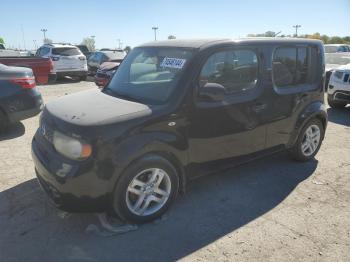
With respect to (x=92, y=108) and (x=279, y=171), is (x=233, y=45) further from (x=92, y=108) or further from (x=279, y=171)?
(x=279, y=171)

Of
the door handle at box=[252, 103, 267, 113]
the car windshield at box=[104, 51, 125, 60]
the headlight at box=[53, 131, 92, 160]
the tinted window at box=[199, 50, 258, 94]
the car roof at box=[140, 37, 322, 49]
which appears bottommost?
the car windshield at box=[104, 51, 125, 60]

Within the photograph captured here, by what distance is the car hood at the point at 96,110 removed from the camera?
123 inches

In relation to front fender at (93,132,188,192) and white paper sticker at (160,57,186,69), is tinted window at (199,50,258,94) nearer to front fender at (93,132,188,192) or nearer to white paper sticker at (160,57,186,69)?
white paper sticker at (160,57,186,69)

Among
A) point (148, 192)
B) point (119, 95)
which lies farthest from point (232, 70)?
point (148, 192)

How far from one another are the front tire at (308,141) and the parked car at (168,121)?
207 millimetres

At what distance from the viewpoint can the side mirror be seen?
11.4ft

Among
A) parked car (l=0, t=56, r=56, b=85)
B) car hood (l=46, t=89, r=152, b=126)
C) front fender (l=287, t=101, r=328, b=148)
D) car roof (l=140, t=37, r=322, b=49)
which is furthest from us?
parked car (l=0, t=56, r=56, b=85)

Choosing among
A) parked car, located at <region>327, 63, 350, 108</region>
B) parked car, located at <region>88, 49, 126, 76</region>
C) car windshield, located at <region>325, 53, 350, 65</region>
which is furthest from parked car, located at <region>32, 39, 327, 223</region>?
parked car, located at <region>88, 49, 126, 76</region>

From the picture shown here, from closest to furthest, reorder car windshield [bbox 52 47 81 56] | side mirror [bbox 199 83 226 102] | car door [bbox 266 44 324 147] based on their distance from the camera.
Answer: side mirror [bbox 199 83 226 102], car door [bbox 266 44 324 147], car windshield [bbox 52 47 81 56]

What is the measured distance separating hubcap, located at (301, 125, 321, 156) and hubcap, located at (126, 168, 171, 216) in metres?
2.48

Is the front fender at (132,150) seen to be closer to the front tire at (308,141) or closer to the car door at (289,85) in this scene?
the car door at (289,85)

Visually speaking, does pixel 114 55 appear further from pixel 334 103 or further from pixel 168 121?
pixel 168 121

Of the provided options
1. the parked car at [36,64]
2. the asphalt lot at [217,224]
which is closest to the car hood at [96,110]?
the asphalt lot at [217,224]

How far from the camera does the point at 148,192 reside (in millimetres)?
3422
